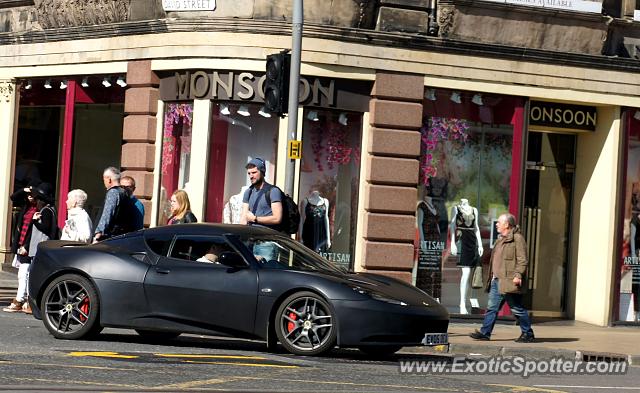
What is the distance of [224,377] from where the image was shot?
11.5m

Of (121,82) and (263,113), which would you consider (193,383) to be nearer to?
(263,113)

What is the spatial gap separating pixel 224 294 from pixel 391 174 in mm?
8194

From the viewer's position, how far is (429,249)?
73.7ft

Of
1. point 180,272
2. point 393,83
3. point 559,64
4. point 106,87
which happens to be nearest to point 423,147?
point 393,83

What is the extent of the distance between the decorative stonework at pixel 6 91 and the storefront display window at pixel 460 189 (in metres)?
7.95

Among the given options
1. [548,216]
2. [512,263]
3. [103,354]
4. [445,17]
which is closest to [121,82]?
[445,17]

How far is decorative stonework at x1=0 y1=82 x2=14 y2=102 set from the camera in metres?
25.9

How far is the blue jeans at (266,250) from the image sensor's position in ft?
48.0

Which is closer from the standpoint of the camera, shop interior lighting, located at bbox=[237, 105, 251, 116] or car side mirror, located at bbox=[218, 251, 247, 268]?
car side mirror, located at bbox=[218, 251, 247, 268]

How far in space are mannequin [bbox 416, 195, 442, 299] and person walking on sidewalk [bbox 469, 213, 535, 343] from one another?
3605 mm

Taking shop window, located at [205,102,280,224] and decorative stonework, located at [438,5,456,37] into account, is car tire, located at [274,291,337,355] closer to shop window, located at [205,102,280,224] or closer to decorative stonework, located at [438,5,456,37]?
shop window, located at [205,102,280,224]

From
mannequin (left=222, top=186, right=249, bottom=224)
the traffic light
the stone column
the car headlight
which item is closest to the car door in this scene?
the car headlight

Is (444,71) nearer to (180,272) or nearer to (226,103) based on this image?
(226,103)

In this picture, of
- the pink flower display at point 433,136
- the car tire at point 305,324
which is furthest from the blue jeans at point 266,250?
the pink flower display at point 433,136
